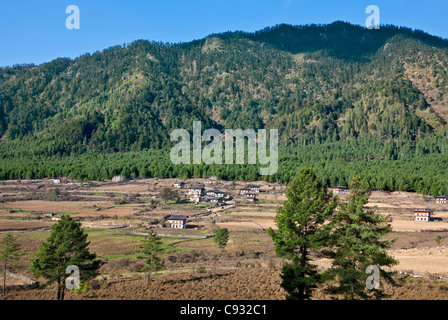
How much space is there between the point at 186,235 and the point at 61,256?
34533 mm

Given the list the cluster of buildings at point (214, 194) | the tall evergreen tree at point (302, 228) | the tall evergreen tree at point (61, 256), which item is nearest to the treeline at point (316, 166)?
the cluster of buildings at point (214, 194)

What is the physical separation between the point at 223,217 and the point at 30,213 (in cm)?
4082

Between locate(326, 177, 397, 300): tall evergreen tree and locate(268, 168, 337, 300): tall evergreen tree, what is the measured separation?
862 mm

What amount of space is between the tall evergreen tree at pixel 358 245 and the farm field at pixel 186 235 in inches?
298

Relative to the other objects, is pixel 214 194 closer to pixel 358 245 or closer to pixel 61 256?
pixel 61 256

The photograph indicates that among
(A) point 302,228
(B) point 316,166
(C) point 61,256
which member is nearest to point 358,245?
(A) point 302,228

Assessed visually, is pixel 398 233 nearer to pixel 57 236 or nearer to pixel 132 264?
pixel 132 264

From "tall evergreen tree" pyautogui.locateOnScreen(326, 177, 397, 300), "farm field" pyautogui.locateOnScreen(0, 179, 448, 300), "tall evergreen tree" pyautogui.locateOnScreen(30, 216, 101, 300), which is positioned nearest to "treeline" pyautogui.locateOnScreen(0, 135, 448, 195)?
"farm field" pyautogui.locateOnScreen(0, 179, 448, 300)

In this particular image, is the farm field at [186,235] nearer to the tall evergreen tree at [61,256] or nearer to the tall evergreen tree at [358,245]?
the tall evergreen tree at [61,256]

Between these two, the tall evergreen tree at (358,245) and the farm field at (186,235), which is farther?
the farm field at (186,235)

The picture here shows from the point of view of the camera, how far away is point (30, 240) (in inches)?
2128

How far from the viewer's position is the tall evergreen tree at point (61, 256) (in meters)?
25.2

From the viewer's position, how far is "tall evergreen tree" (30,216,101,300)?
82.6 feet

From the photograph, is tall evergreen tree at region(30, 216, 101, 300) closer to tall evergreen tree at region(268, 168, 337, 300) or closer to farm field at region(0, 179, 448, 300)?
farm field at region(0, 179, 448, 300)
